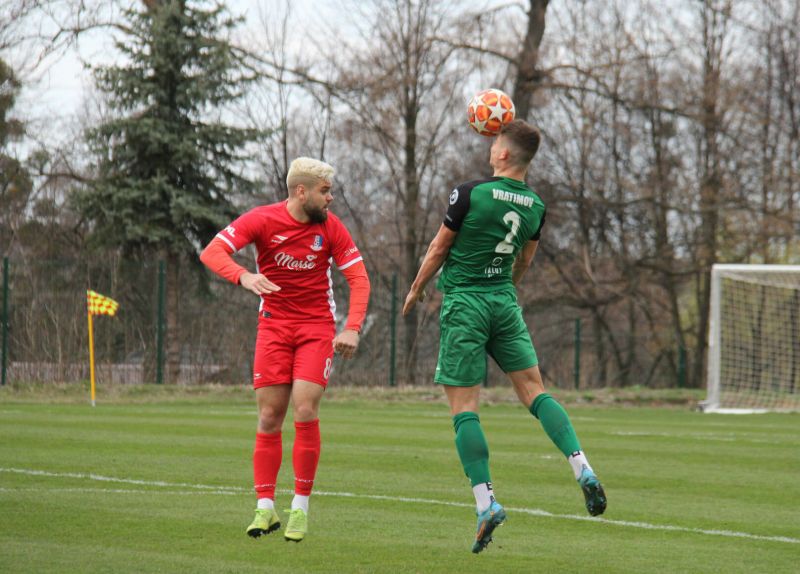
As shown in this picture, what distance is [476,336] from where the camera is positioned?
7.01m

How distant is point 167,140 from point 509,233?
22118mm

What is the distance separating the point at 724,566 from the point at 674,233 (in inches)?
1241

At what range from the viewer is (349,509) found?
340 inches

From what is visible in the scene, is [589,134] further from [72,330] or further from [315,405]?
[315,405]

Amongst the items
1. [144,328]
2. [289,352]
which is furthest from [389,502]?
[144,328]

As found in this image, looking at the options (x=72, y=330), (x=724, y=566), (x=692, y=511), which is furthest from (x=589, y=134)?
(x=724, y=566)

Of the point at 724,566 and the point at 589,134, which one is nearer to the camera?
the point at 724,566

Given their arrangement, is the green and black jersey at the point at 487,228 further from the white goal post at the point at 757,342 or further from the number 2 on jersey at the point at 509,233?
the white goal post at the point at 757,342

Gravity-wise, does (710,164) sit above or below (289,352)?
above

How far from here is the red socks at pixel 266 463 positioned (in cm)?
728

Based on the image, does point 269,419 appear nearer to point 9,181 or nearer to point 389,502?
point 389,502

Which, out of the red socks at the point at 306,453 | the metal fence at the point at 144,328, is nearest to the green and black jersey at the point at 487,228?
the red socks at the point at 306,453

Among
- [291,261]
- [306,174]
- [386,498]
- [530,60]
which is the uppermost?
[530,60]

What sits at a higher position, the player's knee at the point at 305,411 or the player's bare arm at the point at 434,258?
the player's bare arm at the point at 434,258
